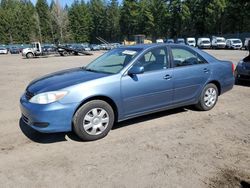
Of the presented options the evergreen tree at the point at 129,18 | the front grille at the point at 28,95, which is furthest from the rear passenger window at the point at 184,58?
the evergreen tree at the point at 129,18

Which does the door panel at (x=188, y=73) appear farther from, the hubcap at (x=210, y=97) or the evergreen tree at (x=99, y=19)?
the evergreen tree at (x=99, y=19)

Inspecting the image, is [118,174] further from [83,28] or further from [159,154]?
[83,28]

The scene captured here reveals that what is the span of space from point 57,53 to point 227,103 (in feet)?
112

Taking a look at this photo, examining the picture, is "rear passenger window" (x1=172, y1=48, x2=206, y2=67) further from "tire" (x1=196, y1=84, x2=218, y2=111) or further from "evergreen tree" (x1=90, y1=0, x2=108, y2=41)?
"evergreen tree" (x1=90, y1=0, x2=108, y2=41)

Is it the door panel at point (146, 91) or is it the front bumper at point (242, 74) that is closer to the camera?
the door panel at point (146, 91)

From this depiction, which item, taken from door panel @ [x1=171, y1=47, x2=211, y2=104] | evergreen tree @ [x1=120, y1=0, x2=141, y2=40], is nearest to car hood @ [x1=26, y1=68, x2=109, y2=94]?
door panel @ [x1=171, y1=47, x2=211, y2=104]

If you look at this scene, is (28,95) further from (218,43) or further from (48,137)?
(218,43)

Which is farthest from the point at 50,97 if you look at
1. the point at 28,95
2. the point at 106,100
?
the point at 106,100

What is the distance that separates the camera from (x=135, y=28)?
3396 inches

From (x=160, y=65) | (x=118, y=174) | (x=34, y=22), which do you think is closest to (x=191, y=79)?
(x=160, y=65)

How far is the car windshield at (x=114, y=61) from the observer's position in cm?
552

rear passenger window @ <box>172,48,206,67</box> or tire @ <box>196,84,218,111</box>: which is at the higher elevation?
rear passenger window @ <box>172,48,206,67</box>

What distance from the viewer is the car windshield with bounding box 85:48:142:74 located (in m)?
5.52

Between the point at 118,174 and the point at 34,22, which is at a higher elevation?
the point at 34,22
